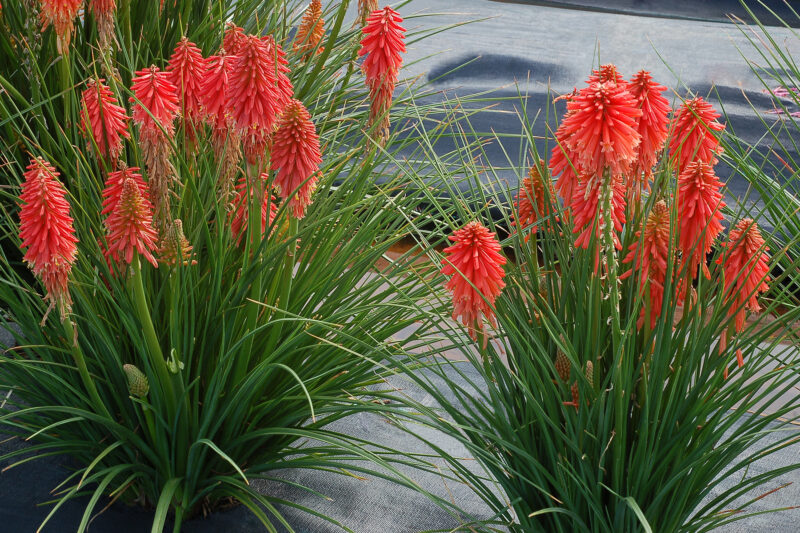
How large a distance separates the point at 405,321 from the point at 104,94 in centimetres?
57

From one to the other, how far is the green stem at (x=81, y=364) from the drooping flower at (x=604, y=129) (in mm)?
626

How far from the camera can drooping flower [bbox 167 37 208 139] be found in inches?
44.6

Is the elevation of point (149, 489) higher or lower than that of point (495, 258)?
lower

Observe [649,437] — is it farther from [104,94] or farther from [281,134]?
[104,94]

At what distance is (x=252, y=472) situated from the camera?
134 cm

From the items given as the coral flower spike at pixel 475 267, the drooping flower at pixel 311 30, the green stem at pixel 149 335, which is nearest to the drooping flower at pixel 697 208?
the coral flower spike at pixel 475 267

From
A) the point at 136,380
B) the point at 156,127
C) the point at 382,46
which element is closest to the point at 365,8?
the point at 382,46

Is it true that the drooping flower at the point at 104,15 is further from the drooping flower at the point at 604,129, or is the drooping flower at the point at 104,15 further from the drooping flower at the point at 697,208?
the drooping flower at the point at 697,208

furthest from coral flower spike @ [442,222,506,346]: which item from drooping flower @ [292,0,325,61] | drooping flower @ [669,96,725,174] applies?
drooping flower @ [292,0,325,61]

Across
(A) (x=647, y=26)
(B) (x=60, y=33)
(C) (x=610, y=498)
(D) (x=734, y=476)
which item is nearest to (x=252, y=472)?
(C) (x=610, y=498)

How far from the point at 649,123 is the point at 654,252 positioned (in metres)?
0.16

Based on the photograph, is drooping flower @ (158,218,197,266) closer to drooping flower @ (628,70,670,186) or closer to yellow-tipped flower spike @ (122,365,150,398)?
yellow-tipped flower spike @ (122,365,150,398)

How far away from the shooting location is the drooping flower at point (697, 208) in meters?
1.01

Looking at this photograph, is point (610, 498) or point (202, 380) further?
point (202, 380)
